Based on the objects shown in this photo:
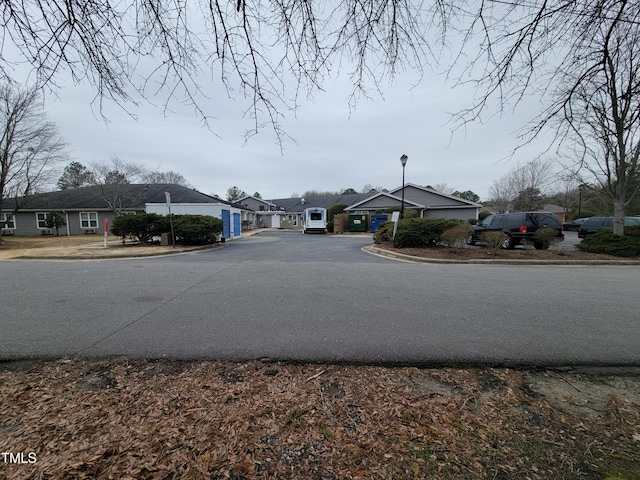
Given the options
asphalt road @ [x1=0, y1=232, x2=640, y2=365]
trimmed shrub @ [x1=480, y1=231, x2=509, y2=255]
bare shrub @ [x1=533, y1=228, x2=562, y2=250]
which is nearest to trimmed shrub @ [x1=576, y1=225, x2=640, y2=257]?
bare shrub @ [x1=533, y1=228, x2=562, y2=250]

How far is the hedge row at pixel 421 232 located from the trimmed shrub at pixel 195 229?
1023cm

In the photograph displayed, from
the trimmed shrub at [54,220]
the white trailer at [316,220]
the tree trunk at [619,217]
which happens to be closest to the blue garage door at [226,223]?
the white trailer at [316,220]

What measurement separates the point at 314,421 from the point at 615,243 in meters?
14.2

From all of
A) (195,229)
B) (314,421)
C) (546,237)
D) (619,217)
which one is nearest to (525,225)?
(546,237)

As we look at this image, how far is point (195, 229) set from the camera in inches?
571

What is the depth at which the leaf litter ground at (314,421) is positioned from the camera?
165cm

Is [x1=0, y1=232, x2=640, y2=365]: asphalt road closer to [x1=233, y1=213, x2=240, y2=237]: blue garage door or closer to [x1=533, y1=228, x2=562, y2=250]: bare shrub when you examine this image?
[x1=533, y1=228, x2=562, y2=250]: bare shrub

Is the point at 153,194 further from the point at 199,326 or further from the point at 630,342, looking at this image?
the point at 630,342

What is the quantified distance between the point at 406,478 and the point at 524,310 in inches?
163

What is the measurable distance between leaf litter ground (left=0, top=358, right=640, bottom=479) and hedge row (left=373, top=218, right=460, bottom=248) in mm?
9608

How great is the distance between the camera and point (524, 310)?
4504 mm

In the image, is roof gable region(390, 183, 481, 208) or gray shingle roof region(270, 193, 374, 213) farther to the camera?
gray shingle roof region(270, 193, 374, 213)

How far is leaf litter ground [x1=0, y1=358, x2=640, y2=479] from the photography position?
1650 mm

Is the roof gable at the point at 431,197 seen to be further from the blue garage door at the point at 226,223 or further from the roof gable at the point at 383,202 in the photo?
the blue garage door at the point at 226,223
